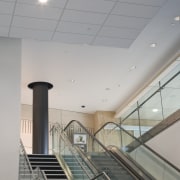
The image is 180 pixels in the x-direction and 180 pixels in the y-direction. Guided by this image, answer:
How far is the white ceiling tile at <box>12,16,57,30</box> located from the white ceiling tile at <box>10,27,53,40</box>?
0.59 feet

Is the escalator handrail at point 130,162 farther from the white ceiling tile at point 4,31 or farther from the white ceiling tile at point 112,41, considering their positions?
the white ceiling tile at point 4,31

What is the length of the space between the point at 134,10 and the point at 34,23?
6.73ft

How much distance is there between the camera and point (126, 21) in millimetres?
7883

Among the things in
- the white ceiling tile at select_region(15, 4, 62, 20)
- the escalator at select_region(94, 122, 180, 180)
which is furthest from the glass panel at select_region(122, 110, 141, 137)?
the white ceiling tile at select_region(15, 4, 62, 20)

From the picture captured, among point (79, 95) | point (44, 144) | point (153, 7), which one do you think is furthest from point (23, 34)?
point (79, 95)

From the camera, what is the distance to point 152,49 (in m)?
11.4

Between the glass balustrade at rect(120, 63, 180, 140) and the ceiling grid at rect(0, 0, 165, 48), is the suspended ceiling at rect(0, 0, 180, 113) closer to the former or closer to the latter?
the ceiling grid at rect(0, 0, 165, 48)

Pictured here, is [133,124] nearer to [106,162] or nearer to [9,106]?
[106,162]

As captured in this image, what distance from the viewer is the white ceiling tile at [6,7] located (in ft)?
23.2

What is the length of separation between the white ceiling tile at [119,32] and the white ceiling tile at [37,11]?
3.91ft

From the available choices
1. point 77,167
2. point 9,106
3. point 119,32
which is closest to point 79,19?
point 119,32

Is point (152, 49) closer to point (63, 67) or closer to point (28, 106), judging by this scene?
point (63, 67)

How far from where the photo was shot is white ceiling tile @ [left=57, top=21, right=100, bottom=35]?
7.94m

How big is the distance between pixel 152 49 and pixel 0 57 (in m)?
4.63
